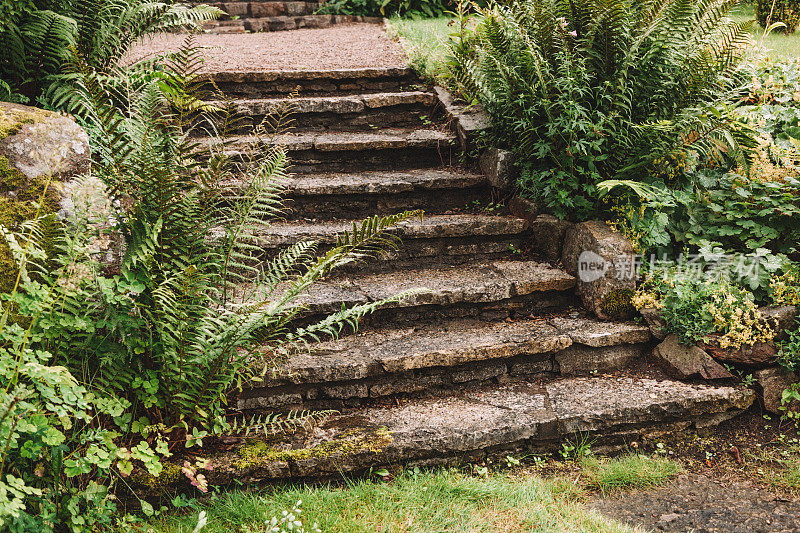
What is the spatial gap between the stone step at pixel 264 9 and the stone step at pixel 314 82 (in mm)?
5102

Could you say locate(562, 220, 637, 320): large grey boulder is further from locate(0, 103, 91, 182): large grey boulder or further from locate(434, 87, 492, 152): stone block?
locate(0, 103, 91, 182): large grey boulder

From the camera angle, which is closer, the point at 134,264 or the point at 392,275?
the point at 134,264

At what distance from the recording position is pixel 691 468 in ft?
10.1

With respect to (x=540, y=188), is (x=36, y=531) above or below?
below

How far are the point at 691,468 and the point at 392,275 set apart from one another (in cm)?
206

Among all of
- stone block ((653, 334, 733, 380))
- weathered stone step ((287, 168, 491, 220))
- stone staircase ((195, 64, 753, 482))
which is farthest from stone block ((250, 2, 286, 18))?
stone block ((653, 334, 733, 380))

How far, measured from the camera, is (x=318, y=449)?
9.24 feet

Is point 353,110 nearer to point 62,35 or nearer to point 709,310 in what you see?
point 62,35

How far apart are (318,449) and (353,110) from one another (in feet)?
10.3

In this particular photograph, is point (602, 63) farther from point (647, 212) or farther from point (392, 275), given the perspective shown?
point (392, 275)

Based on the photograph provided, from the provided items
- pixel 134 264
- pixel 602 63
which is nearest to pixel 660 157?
pixel 602 63

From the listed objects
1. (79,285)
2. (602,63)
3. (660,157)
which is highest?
(602,63)

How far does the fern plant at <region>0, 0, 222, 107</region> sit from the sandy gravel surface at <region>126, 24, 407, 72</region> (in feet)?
3.13

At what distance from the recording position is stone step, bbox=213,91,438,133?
4.91 m
